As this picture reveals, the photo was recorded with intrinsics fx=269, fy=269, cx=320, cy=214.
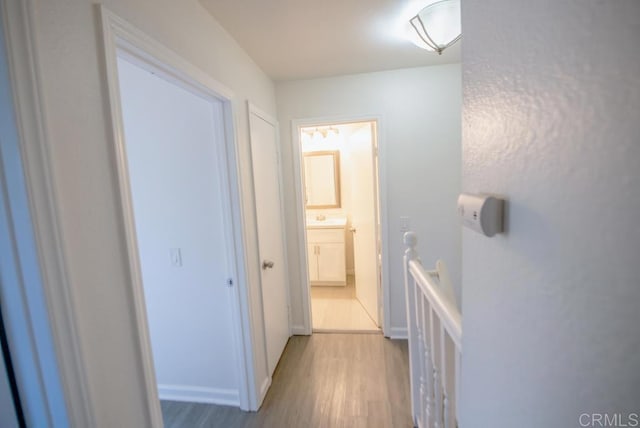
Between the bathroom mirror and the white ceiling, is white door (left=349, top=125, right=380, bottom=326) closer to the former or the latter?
the white ceiling

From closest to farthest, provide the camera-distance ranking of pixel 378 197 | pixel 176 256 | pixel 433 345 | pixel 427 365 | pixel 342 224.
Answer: pixel 433 345, pixel 427 365, pixel 176 256, pixel 378 197, pixel 342 224

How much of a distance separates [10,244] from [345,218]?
3.52 metres

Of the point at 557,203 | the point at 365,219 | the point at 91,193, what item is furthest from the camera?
the point at 365,219

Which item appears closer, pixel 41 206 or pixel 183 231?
pixel 41 206

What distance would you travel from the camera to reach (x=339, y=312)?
9.86 feet

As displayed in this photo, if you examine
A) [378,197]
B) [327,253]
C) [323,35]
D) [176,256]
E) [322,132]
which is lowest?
[327,253]

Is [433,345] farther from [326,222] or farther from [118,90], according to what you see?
[326,222]

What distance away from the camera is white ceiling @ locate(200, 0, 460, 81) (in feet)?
4.46

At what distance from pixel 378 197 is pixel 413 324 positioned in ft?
3.88

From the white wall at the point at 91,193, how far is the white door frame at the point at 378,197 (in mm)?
1518

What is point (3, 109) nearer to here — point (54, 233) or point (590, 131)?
point (54, 233)

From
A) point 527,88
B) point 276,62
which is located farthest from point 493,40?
point 276,62

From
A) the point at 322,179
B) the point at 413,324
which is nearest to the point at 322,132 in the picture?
the point at 322,179

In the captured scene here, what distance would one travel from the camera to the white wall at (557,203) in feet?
0.95
